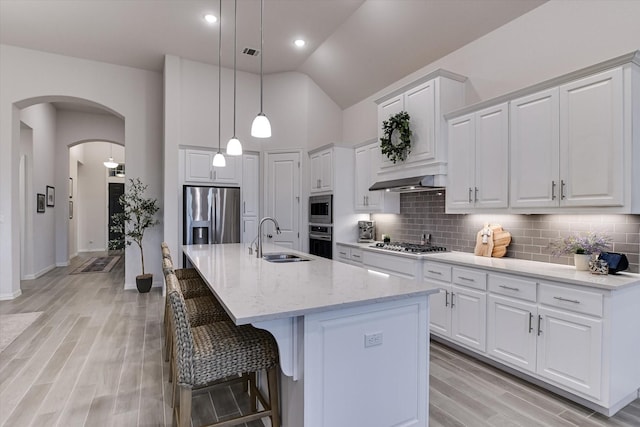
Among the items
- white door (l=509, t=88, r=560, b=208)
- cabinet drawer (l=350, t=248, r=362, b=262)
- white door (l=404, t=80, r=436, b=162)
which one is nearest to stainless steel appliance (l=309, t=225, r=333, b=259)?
cabinet drawer (l=350, t=248, r=362, b=262)

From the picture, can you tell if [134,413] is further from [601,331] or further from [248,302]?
[601,331]

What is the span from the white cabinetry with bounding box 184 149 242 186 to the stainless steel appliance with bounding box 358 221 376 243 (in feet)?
6.94

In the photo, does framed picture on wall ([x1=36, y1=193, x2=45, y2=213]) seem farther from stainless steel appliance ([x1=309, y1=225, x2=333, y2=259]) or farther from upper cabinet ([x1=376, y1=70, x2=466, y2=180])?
upper cabinet ([x1=376, y1=70, x2=466, y2=180])


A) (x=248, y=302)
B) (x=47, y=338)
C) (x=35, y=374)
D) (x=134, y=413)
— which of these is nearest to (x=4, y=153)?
(x=47, y=338)

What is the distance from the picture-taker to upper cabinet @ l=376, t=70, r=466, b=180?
11.4ft

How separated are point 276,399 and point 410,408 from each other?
71cm

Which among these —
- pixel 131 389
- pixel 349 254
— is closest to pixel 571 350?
pixel 349 254

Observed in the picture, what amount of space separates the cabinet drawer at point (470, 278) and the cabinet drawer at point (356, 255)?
151cm

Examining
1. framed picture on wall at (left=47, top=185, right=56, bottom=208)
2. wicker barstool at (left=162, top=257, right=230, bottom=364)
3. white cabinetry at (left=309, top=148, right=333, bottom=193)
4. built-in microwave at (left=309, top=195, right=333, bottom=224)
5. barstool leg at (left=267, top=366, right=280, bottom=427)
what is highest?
white cabinetry at (left=309, top=148, right=333, bottom=193)

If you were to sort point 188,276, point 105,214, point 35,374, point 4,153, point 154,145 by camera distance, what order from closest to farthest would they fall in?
point 35,374
point 188,276
point 4,153
point 154,145
point 105,214

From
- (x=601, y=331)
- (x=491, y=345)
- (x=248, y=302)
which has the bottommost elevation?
(x=491, y=345)

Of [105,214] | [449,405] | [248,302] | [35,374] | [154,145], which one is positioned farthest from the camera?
[105,214]

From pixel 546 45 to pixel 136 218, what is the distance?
18.9ft

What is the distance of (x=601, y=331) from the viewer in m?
2.15
